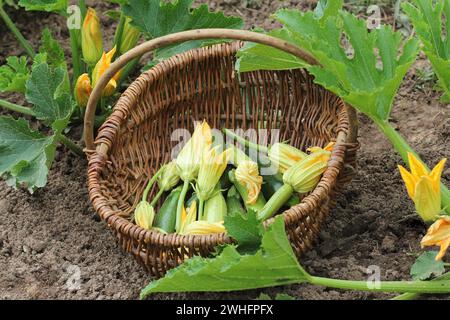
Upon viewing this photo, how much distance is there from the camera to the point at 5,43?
3055mm

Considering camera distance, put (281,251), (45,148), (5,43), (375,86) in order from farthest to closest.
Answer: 1. (5,43)
2. (45,148)
3. (375,86)
4. (281,251)

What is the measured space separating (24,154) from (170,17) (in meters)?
0.59

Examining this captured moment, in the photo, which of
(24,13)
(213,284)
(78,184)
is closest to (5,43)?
(24,13)

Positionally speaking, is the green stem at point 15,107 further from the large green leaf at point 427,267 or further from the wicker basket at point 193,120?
the large green leaf at point 427,267

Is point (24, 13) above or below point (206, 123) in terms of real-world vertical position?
above

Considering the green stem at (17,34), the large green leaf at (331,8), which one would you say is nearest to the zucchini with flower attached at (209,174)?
the large green leaf at (331,8)

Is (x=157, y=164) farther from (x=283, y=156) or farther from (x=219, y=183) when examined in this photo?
(x=283, y=156)

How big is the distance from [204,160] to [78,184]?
1.37 ft

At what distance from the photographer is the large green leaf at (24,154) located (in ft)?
7.65

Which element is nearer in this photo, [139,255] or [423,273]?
[423,273]

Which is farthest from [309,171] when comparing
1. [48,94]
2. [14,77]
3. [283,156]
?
[14,77]

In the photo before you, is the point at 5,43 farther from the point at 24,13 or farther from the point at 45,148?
the point at 45,148

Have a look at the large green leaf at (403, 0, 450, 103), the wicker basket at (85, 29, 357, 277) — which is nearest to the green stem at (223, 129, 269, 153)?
the wicker basket at (85, 29, 357, 277)

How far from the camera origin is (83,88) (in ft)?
8.39
